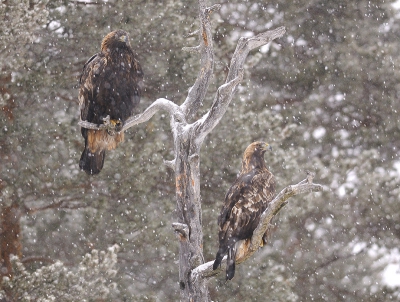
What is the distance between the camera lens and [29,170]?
9.23 m

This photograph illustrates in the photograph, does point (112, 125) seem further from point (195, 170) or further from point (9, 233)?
point (9, 233)

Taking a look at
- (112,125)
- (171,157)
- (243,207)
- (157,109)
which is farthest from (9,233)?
(243,207)

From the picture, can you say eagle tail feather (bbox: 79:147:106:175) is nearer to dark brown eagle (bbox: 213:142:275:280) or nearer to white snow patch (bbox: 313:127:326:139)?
dark brown eagle (bbox: 213:142:275:280)

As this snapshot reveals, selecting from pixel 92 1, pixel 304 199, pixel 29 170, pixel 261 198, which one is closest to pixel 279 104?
pixel 304 199

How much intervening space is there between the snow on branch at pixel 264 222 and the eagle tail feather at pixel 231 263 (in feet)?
0.19

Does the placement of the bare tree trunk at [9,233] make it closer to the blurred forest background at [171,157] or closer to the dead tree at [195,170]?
the blurred forest background at [171,157]

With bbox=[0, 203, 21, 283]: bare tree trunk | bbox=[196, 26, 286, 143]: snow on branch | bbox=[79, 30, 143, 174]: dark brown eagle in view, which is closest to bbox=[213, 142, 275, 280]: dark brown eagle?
bbox=[196, 26, 286, 143]: snow on branch

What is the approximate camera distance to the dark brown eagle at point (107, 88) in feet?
22.3

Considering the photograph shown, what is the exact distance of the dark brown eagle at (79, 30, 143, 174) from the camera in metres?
6.79

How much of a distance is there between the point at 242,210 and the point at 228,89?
84cm

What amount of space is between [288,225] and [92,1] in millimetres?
3766

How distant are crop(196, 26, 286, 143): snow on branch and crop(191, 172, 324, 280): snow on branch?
790 millimetres

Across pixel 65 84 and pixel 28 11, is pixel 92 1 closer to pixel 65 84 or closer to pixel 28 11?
pixel 65 84

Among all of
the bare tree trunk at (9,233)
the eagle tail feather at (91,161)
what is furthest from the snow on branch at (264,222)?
the bare tree trunk at (9,233)
